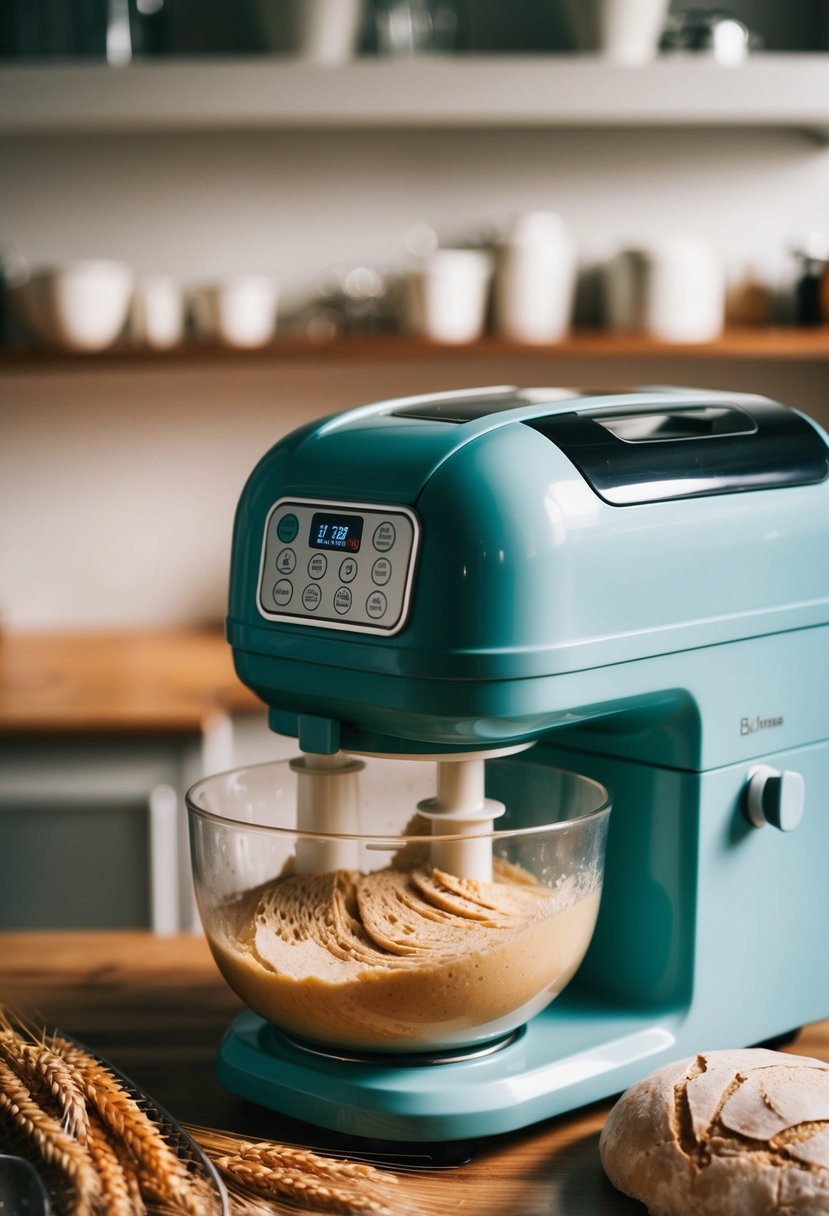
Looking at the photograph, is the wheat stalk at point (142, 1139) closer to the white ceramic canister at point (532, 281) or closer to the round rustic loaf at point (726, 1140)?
the round rustic loaf at point (726, 1140)

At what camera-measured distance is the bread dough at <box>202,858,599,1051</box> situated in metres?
0.74

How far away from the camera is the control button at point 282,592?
79cm

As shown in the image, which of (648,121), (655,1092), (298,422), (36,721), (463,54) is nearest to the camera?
(655,1092)

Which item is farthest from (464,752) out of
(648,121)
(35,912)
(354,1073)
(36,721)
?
(648,121)

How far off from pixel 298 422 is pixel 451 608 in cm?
206

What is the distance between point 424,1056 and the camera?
783mm

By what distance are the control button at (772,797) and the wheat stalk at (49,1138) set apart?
45 cm

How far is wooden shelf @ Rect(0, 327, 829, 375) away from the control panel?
1591 mm

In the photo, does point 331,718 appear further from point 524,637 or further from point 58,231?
point 58,231

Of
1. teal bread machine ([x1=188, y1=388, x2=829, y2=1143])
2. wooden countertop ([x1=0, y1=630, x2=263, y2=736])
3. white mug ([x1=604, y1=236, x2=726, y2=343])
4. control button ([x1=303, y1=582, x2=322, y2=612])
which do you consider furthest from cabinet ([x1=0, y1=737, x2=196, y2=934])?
control button ([x1=303, y1=582, x2=322, y2=612])

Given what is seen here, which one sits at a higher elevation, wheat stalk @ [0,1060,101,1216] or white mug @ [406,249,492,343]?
white mug @ [406,249,492,343]

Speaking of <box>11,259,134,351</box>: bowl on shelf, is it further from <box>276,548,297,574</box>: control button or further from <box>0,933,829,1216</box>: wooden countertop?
<box>276,548,297,574</box>: control button

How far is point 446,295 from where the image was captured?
2.35 metres

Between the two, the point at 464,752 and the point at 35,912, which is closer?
the point at 464,752
